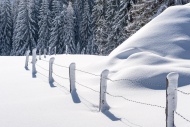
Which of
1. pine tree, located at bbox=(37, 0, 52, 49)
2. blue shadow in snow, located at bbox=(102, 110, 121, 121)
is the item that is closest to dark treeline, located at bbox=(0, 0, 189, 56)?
pine tree, located at bbox=(37, 0, 52, 49)

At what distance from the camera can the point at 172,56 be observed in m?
12.1

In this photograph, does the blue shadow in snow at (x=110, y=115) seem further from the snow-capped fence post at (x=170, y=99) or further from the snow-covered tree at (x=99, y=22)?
the snow-covered tree at (x=99, y=22)

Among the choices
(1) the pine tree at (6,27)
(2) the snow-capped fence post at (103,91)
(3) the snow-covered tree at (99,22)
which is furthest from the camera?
(1) the pine tree at (6,27)

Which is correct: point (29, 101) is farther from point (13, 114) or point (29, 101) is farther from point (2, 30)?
point (2, 30)

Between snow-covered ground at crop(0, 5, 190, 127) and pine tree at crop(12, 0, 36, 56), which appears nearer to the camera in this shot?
snow-covered ground at crop(0, 5, 190, 127)

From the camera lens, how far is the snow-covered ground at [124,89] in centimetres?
728

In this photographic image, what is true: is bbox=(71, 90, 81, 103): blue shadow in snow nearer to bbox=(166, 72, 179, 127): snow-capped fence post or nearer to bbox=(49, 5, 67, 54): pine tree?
bbox=(166, 72, 179, 127): snow-capped fence post

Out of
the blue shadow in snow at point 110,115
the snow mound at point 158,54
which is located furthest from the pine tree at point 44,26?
the blue shadow in snow at point 110,115

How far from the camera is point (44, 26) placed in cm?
7212

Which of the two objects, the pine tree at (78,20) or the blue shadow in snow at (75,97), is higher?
the pine tree at (78,20)

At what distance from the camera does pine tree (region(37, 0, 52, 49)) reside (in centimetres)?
7106

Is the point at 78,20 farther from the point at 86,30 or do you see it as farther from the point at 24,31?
the point at 24,31

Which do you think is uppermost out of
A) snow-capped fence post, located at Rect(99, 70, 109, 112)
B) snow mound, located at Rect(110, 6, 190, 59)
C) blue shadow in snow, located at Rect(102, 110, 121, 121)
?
snow mound, located at Rect(110, 6, 190, 59)

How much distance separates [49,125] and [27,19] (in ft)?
209
